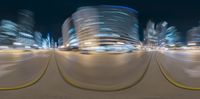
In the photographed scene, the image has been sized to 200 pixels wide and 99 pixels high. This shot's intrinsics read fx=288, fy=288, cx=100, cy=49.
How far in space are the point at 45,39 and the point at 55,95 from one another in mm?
400

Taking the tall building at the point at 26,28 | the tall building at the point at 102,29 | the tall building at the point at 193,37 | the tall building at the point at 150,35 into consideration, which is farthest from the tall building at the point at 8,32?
the tall building at the point at 193,37

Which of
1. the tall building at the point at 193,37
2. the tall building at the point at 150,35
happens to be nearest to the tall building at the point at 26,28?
the tall building at the point at 150,35

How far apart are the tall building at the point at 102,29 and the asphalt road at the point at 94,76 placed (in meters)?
0.09

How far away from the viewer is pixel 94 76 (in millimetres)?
1848

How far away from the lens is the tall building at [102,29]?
5.71 feet

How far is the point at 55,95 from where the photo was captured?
5.53 feet

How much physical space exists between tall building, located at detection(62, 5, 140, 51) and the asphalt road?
0.09 m

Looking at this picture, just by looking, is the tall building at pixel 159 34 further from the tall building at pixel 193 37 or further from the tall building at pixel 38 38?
the tall building at pixel 38 38

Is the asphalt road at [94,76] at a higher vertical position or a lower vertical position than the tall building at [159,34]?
lower

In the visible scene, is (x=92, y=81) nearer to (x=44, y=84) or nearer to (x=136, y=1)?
(x=44, y=84)

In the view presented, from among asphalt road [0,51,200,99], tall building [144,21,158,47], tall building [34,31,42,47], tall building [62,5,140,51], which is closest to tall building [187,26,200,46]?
asphalt road [0,51,200,99]

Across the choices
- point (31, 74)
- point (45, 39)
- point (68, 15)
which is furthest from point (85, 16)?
point (31, 74)

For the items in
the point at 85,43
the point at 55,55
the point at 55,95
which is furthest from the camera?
the point at 55,55

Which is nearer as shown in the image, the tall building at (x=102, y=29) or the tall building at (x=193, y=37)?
the tall building at (x=102, y=29)
